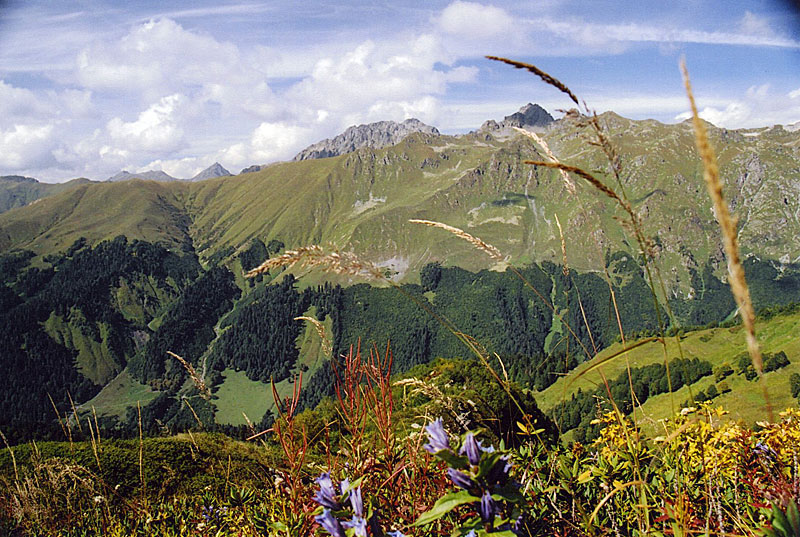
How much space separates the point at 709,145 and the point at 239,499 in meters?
3.66

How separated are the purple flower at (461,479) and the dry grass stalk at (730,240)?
40.4 inches

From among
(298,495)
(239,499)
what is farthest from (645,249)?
(239,499)

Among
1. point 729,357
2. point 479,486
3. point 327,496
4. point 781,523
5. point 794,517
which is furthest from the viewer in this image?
point 729,357

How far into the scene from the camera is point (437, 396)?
279 centimetres

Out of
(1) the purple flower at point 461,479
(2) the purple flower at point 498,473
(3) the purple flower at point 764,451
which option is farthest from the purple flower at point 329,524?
(3) the purple flower at point 764,451

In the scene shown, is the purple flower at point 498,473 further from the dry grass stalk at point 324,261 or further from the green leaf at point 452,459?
the dry grass stalk at point 324,261

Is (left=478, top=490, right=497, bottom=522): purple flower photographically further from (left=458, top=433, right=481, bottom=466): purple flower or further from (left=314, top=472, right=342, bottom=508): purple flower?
(left=314, top=472, right=342, bottom=508): purple flower

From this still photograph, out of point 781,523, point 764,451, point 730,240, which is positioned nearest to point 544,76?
point 730,240

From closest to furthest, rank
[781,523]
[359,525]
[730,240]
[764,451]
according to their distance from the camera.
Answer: [730,240] < [781,523] < [359,525] < [764,451]

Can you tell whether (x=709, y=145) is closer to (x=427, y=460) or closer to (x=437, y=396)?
(x=437, y=396)

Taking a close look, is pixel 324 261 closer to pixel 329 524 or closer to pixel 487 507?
pixel 329 524

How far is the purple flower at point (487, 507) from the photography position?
1775mm

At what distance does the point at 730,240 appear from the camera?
3.76ft

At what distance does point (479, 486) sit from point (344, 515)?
0.59 m
